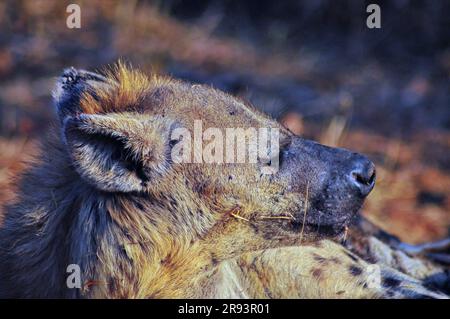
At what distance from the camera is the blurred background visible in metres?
5.97

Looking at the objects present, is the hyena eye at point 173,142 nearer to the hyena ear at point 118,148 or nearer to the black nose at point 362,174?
the hyena ear at point 118,148

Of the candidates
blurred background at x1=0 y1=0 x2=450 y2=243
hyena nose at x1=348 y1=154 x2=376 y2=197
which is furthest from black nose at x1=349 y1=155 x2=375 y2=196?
blurred background at x1=0 y1=0 x2=450 y2=243

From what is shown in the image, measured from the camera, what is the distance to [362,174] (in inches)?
127

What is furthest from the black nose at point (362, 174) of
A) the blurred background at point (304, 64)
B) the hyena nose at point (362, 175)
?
the blurred background at point (304, 64)

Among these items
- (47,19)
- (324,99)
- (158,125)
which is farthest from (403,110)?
(158,125)

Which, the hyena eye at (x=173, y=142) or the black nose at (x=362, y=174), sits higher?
the hyena eye at (x=173, y=142)

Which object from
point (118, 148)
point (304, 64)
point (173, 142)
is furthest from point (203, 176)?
point (304, 64)

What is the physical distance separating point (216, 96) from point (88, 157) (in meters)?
0.71

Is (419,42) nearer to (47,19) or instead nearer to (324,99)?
(324,99)

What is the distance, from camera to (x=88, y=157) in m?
2.93

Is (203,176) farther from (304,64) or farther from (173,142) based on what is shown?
(304,64)

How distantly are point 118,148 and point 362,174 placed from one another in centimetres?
108

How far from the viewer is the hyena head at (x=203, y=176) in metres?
3.04
